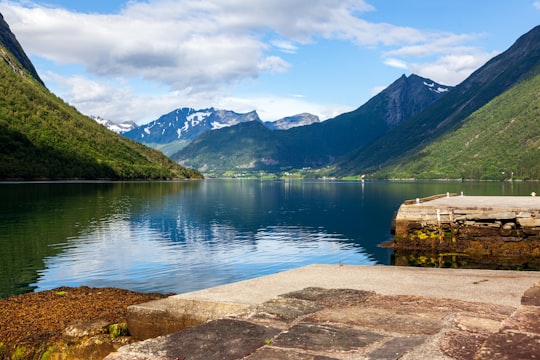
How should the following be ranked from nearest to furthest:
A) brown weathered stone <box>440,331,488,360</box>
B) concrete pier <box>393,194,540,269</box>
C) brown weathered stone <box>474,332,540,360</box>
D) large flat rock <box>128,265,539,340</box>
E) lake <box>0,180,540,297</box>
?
1. brown weathered stone <box>474,332,540,360</box>
2. brown weathered stone <box>440,331,488,360</box>
3. large flat rock <box>128,265,539,340</box>
4. lake <box>0,180,540,297</box>
5. concrete pier <box>393,194,540,269</box>

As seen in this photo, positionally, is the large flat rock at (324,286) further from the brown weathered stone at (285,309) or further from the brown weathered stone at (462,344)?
the brown weathered stone at (462,344)

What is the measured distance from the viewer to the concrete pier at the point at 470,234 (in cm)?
3809

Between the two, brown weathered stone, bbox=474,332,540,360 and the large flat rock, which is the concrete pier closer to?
the large flat rock

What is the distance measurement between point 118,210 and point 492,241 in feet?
206

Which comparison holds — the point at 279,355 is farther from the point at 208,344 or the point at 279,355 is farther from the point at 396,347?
the point at 396,347

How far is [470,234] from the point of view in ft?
134

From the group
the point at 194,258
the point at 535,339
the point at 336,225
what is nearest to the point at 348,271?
the point at 535,339

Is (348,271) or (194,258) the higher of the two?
(348,271)

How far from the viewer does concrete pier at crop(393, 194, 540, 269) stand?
125 feet

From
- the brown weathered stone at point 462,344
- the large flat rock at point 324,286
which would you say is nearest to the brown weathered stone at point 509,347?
the brown weathered stone at point 462,344

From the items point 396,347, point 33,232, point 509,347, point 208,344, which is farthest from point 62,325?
point 33,232

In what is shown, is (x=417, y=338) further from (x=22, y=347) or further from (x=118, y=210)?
(x=118, y=210)

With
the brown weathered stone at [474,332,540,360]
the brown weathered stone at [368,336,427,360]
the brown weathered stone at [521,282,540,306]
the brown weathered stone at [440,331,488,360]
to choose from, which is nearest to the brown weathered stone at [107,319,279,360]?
the brown weathered stone at [368,336,427,360]

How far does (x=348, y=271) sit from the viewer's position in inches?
734
